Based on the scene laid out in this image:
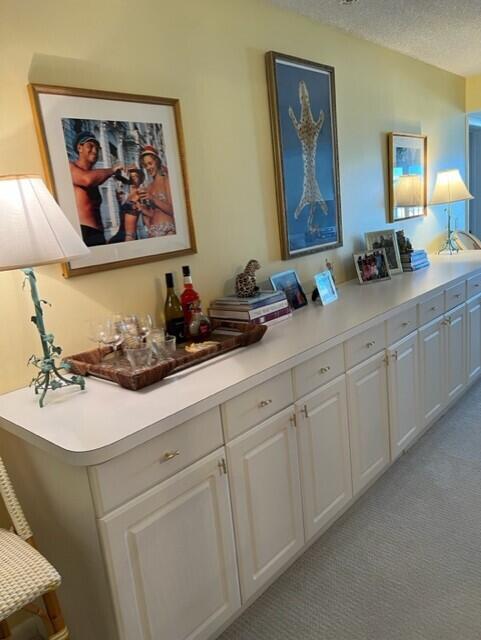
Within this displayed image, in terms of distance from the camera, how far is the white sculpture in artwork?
258cm

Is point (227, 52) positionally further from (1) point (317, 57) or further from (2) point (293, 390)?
(2) point (293, 390)

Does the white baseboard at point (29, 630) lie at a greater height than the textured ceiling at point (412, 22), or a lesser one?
lesser

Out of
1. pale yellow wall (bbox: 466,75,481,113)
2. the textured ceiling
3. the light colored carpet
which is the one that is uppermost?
the textured ceiling

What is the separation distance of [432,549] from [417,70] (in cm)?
320

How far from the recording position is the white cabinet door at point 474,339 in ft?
10.3

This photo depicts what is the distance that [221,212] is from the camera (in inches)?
88.7

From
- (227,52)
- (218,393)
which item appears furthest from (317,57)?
(218,393)

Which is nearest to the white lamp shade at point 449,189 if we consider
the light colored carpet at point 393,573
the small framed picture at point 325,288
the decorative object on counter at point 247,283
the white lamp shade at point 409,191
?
the white lamp shade at point 409,191

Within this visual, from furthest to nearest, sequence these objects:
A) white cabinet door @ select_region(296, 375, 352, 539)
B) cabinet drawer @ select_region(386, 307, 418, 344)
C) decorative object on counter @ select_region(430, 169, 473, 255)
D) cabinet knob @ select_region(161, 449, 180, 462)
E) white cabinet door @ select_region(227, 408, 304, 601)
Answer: decorative object on counter @ select_region(430, 169, 473, 255) → cabinet drawer @ select_region(386, 307, 418, 344) → white cabinet door @ select_region(296, 375, 352, 539) → white cabinet door @ select_region(227, 408, 304, 601) → cabinet knob @ select_region(161, 449, 180, 462)

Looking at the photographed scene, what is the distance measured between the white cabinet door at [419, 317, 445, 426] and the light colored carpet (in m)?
0.36

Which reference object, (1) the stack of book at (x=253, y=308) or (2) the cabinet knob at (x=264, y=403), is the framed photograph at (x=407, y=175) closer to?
(1) the stack of book at (x=253, y=308)

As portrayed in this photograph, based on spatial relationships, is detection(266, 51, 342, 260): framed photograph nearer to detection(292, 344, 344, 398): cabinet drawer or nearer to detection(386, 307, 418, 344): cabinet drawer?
detection(386, 307, 418, 344): cabinet drawer

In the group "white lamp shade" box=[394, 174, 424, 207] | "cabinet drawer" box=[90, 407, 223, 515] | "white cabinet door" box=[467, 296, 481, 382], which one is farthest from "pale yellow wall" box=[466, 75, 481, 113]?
"cabinet drawer" box=[90, 407, 223, 515]

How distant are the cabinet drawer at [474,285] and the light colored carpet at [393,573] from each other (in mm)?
1127
